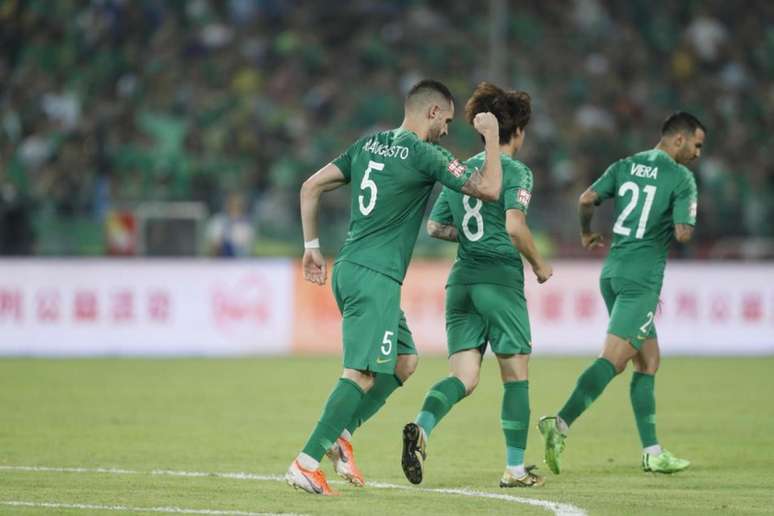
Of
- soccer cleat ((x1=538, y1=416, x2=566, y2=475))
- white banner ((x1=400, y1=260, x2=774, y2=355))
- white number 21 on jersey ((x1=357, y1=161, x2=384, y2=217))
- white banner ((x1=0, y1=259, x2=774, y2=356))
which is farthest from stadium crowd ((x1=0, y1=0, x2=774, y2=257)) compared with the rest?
white number 21 on jersey ((x1=357, y1=161, x2=384, y2=217))

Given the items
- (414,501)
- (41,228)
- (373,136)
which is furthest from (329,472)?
(41,228)

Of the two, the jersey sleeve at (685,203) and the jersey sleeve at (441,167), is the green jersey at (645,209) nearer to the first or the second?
the jersey sleeve at (685,203)

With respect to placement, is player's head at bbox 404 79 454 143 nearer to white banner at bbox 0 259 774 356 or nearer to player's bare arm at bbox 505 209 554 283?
player's bare arm at bbox 505 209 554 283

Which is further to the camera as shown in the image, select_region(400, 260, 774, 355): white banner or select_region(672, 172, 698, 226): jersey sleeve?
select_region(400, 260, 774, 355): white banner

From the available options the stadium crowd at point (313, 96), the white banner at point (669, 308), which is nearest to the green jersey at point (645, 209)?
the white banner at point (669, 308)

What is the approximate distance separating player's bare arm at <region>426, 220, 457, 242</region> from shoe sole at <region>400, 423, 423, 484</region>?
1407 mm

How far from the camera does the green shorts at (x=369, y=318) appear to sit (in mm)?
7840

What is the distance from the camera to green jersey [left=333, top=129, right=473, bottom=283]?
26.1ft

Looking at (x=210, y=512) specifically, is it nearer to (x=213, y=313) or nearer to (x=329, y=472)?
(x=329, y=472)

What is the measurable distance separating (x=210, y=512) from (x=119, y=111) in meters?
17.2

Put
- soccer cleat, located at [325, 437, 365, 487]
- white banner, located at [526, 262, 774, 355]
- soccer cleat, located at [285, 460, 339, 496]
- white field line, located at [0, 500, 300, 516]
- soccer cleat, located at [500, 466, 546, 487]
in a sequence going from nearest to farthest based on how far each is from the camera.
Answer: white field line, located at [0, 500, 300, 516], soccer cleat, located at [285, 460, 339, 496], soccer cleat, located at [325, 437, 365, 487], soccer cleat, located at [500, 466, 546, 487], white banner, located at [526, 262, 774, 355]

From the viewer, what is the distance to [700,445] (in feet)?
36.6

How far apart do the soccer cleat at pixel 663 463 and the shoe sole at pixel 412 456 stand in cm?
224

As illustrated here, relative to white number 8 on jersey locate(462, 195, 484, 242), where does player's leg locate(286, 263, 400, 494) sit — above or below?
below
